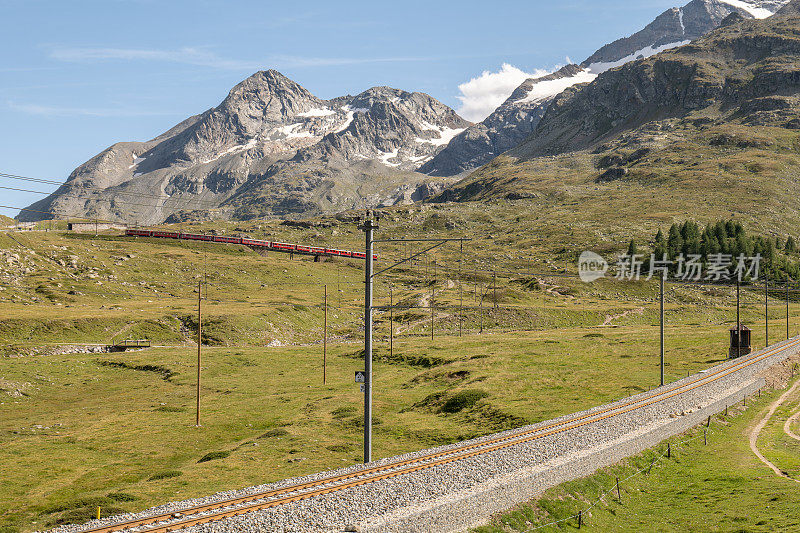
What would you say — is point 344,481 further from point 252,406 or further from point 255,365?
point 255,365

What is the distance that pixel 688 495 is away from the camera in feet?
134

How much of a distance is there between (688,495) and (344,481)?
977 inches

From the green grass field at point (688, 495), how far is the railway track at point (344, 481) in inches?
197

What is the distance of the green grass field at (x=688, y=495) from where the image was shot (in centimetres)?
3434

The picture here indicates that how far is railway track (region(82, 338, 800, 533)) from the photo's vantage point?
26.8 metres

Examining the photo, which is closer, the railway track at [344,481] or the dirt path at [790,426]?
the railway track at [344,481]

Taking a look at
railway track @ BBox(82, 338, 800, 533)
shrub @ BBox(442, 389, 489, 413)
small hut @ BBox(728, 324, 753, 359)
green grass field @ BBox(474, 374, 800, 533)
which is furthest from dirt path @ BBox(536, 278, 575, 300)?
green grass field @ BBox(474, 374, 800, 533)

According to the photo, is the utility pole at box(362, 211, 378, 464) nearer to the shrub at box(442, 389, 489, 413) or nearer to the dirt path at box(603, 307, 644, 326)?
the shrub at box(442, 389, 489, 413)

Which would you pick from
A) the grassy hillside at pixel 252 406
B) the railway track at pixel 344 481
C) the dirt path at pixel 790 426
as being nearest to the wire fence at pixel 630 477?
the railway track at pixel 344 481

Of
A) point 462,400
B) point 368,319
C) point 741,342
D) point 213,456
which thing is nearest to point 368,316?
point 368,319

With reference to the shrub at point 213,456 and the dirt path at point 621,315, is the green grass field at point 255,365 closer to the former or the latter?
the shrub at point 213,456

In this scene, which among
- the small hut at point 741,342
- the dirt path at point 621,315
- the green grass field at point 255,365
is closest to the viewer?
the green grass field at point 255,365

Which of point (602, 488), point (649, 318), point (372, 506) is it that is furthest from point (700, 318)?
point (372, 506)

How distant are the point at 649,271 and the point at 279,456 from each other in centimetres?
16694
